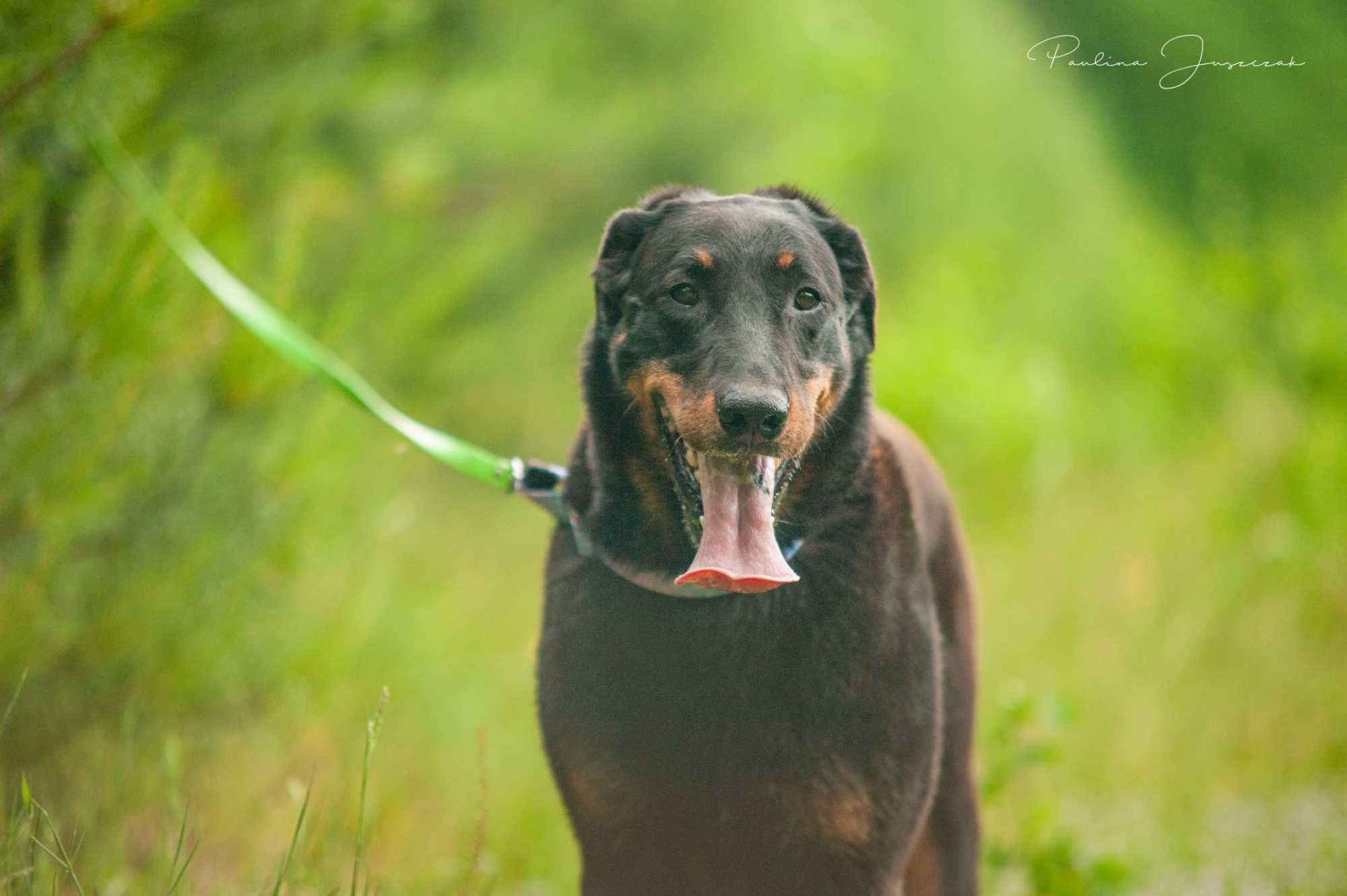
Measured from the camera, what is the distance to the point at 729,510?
2273 mm

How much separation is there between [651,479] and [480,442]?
610 cm

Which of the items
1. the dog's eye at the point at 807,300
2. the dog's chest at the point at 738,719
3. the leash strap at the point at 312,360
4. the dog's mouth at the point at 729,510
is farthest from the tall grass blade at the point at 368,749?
the dog's eye at the point at 807,300

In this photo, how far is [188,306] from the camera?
139 inches

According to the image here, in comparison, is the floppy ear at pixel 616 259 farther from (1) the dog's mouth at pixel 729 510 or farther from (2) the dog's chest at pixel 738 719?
(2) the dog's chest at pixel 738 719

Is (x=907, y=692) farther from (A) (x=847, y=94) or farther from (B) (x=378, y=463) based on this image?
(A) (x=847, y=94)

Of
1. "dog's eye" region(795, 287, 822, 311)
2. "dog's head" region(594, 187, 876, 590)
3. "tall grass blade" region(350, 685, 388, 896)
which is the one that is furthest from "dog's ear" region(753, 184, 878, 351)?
"tall grass blade" region(350, 685, 388, 896)

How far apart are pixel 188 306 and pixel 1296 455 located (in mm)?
6889

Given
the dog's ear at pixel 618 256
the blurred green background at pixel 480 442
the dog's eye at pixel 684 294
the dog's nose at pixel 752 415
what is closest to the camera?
the dog's nose at pixel 752 415

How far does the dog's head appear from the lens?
2195 millimetres

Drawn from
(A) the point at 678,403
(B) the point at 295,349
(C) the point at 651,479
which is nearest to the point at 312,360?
(B) the point at 295,349

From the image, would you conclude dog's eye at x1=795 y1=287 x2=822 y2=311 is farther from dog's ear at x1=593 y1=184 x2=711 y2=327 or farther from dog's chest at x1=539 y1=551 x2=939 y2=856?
dog's chest at x1=539 y1=551 x2=939 y2=856

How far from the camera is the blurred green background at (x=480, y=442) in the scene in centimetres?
311

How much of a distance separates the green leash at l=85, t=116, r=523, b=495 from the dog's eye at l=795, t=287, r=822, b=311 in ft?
2.37

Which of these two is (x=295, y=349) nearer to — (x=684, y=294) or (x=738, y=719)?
(x=684, y=294)
